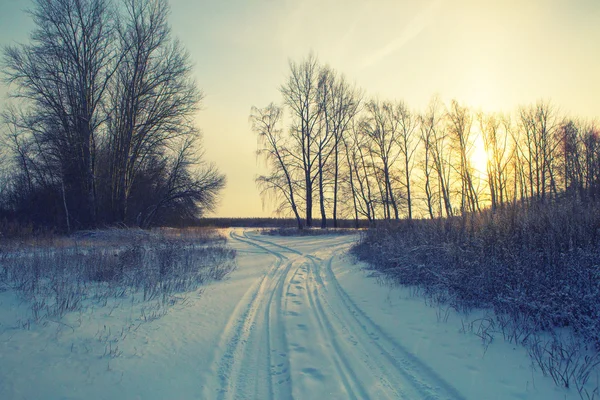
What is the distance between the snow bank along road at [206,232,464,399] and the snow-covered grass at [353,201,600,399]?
54.2 inches

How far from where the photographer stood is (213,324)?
4887mm

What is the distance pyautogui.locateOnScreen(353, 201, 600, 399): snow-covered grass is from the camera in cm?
341

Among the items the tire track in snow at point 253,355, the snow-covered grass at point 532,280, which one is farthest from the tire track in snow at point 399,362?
the tire track in snow at point 253,355

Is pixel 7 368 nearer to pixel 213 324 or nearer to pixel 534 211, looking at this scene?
pixel 213 324

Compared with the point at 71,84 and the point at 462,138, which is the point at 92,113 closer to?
the point at 71,84

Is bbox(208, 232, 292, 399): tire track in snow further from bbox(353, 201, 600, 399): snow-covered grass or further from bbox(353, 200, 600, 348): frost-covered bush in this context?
bbox(353, 200, 600, 348): frost-covered bush

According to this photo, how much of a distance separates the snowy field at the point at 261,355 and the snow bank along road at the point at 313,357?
16 millimetres

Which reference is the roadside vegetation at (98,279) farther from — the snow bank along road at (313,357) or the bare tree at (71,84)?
the bare tree at (71,84)

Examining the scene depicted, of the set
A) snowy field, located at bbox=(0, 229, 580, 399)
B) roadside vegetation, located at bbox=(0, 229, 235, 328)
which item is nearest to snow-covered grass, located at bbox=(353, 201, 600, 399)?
snowy field, located at bbox=(0, 229, 580, 399)

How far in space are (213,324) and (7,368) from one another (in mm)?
2474

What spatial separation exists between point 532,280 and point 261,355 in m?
4.28

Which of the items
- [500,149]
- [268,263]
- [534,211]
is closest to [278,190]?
[268,263]

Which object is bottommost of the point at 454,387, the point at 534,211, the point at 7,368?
the point at 454,387

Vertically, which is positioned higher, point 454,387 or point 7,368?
point 7,368
